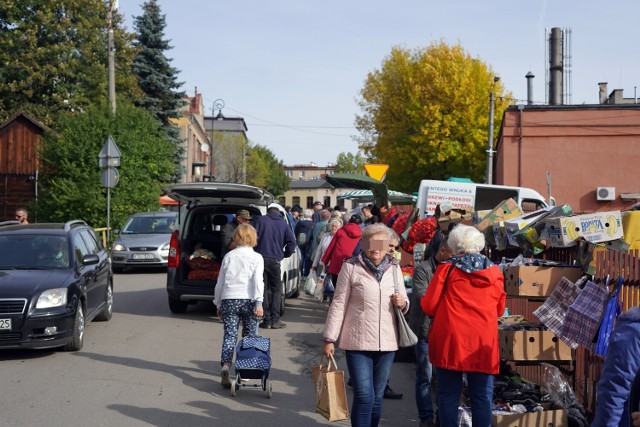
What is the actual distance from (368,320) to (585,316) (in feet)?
5.72

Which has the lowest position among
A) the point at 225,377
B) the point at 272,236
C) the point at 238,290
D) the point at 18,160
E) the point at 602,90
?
the point at 225,377

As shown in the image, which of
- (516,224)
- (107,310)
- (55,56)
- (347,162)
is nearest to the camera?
(516,224)

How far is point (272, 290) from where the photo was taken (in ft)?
40.6

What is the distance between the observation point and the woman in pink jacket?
584 centimetres

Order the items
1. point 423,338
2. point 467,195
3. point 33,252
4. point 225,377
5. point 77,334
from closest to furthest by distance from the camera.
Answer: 1. point 423,338
2. point 225,377
3. point 77,334
4. point 33,252
5. point 467,195

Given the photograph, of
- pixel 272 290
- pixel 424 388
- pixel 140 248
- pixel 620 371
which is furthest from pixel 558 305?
pixel 140 248

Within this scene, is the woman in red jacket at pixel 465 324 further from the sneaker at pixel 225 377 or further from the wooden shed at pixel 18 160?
the wooden shed at pixel 18 160

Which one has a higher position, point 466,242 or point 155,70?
point 155,70

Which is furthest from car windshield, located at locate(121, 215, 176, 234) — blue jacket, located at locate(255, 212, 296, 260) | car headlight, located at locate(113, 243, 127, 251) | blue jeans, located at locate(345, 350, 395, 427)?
blue jeans, located at locate(345, 350, 395, 427)

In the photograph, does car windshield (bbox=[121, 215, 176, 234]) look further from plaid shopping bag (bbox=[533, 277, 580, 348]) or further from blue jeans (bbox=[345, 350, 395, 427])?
blue jeans (bbox=[345, 350, 395, 427])

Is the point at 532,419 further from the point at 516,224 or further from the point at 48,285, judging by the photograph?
the point at 48,285

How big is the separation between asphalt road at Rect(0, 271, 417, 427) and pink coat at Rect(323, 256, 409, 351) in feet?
5.19

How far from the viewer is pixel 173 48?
49.0 meters

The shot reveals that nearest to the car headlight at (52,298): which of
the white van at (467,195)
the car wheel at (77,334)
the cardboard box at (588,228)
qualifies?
the car wheel at (77,334)
